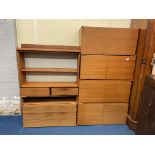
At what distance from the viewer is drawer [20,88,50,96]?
216 cm

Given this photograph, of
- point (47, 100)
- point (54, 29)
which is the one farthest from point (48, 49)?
point (47, 100)

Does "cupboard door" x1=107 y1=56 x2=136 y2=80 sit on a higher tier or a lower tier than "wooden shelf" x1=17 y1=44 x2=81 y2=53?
lower

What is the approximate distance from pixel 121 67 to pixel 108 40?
0.46 meters

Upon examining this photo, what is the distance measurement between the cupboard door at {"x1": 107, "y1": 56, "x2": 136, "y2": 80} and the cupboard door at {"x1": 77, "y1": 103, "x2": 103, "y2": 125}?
55cm

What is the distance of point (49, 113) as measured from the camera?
2271 mm

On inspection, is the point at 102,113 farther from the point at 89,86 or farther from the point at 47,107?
the point at 47,107

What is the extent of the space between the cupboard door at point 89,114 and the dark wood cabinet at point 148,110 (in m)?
0.79

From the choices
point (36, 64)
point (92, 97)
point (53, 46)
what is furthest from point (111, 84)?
point (36, 64)

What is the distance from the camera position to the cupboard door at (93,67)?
2.12 meters

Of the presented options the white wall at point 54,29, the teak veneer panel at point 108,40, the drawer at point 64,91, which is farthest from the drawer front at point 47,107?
the white wall at point 54,29

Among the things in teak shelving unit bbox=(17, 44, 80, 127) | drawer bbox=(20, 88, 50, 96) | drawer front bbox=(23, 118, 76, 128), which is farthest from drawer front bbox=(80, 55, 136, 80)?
drawer front bbox=(23, 118, 76, 128)

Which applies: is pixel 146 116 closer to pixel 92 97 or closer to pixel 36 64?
pixel 92 97

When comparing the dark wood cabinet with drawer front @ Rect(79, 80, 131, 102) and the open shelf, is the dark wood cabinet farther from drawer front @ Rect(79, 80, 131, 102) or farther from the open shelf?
the open shelf

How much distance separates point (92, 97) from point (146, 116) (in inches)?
35.7
